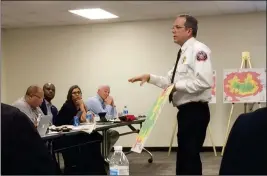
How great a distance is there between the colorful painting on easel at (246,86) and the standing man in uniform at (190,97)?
4070 mm

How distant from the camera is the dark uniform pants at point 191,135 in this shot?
236 cm

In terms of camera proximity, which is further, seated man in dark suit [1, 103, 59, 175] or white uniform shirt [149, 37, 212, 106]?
white uniform shirt [149, 37, 212, 106]

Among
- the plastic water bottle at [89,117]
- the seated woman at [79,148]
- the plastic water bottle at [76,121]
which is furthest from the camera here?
the plastic water bottle at [89,117]

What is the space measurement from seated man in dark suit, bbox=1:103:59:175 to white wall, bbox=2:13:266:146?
18.7 ft

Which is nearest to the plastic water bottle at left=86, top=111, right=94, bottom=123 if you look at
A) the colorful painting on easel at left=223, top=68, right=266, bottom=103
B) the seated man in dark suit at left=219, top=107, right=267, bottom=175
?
the colorful painting on easel at left=223, top=68, right=266, bottom=103

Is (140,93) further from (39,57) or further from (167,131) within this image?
(39,57)

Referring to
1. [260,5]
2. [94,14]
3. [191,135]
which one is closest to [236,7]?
[260,5]

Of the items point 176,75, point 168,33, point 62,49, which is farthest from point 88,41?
point 176,75

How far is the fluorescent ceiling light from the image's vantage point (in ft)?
20.4

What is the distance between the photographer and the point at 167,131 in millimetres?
7129

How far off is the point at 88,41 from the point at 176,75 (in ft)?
17.9

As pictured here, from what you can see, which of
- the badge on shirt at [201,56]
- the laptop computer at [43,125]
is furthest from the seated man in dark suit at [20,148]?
the laptop computer at [43,125]

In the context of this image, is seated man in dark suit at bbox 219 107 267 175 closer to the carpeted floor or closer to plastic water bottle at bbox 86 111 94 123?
plastic water bottle at bbox 86 111 94 123

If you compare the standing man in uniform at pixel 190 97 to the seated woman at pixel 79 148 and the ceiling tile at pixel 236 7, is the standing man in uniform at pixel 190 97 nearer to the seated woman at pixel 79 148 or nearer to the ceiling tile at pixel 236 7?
the seated woman at pixel 79 148
